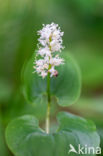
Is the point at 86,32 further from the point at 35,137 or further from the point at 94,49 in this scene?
the point at 35,137

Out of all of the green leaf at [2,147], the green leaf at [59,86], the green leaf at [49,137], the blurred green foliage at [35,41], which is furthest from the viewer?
the blurred green foliage at [35,41]

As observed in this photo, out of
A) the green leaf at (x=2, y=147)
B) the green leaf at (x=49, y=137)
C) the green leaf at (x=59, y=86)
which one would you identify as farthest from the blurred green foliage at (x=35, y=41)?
the green leaf at (x=49, y=137)

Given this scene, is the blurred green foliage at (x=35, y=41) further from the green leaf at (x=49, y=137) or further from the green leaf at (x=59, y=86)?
the green leaf at (x=49, y=137)

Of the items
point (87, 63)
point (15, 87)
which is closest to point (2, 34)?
point (15, 87)

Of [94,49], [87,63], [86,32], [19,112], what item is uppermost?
[86,32]

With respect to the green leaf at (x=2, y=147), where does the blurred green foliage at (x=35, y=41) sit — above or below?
above

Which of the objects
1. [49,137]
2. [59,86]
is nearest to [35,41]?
[59,86]

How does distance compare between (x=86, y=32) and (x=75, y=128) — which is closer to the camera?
(x=75, y=128)
